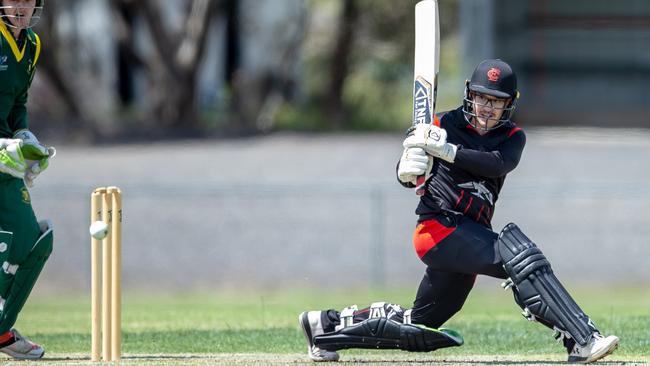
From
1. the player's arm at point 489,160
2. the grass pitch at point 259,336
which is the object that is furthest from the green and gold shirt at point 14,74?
the player's arm at point 489,160

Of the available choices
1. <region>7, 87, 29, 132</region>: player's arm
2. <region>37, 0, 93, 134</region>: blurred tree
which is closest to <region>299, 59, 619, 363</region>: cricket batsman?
<region>7, 87, 29, 132</region>: player's arm

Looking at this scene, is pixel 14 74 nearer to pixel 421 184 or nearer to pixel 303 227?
pixel 421 184

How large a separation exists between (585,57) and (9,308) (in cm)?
2089

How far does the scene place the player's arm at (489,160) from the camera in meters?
6.19

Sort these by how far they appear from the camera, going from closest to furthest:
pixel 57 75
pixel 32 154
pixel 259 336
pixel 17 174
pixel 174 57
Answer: pixel 17 174, pixel 32 154, pixel 259 336, pixel 57 75, pixel 174 57

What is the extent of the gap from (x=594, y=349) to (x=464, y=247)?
0.81m

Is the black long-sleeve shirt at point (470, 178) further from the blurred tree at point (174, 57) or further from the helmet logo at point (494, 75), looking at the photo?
the blurred tree at point (174, 57)

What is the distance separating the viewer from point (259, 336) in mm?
8156

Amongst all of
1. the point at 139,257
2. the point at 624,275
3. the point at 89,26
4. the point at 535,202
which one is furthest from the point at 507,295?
the point at 89,26

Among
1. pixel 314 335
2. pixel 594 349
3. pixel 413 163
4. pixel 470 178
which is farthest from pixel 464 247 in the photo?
pixel 314 335

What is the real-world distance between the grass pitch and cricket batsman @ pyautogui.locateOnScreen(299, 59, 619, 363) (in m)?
0.20

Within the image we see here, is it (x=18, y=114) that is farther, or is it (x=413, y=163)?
(x=18, y=114)

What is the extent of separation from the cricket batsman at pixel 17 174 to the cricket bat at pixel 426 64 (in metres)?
2.03

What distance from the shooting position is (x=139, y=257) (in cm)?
1667
